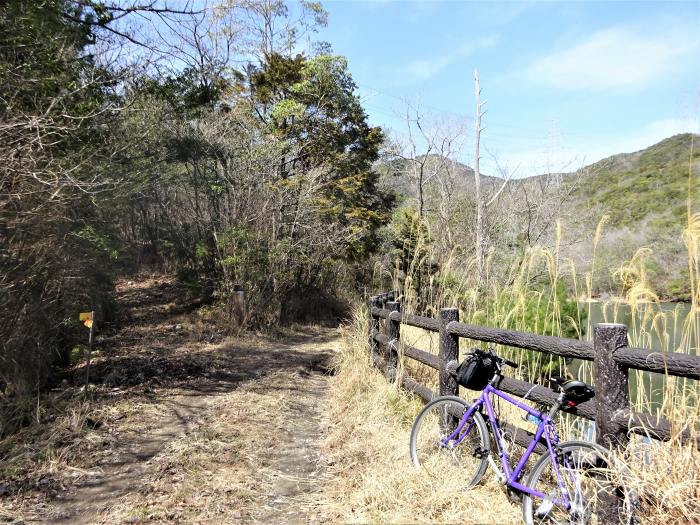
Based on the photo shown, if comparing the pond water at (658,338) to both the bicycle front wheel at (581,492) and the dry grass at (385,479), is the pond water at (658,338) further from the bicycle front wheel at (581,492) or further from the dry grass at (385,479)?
the dry grass at (385,479)

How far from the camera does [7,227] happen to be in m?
5.04

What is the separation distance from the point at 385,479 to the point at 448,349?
126 cm

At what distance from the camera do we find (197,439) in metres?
4.63

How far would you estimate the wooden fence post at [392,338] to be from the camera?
559 cm

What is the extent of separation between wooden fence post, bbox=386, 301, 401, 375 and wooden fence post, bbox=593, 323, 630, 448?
300cm

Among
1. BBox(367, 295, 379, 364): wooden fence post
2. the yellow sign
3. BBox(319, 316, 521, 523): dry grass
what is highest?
the yellow sign

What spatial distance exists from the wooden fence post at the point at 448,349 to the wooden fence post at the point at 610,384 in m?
1.52

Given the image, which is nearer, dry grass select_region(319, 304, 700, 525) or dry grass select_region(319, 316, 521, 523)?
dry grass select_region(319, 304, 700, 525)

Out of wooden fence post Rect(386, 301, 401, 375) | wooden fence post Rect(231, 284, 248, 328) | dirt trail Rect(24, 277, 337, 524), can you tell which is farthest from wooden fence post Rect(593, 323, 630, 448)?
wooden fence post Rect(231, 284, 248, 328)

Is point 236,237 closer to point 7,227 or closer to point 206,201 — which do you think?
point 206,201

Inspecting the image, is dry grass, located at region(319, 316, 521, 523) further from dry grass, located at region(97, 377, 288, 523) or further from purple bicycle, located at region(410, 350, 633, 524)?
dry grass, located at region(97, 377, 288, 523)

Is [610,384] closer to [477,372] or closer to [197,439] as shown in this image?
[477,372]

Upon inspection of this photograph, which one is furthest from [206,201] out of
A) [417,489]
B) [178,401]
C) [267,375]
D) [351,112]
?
[417,489]

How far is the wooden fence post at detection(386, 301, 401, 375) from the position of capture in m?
5.59
